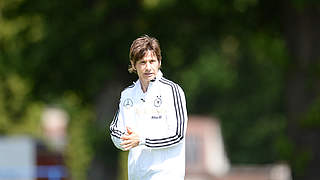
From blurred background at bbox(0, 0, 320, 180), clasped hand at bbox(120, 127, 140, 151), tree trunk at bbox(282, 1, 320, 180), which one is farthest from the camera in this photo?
blurred background at bbox(0, 0, 320, 180)

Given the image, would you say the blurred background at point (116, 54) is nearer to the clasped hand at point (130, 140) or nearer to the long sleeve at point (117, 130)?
the long sleeve at point (117, 130)

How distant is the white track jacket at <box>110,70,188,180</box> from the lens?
7.95 metres

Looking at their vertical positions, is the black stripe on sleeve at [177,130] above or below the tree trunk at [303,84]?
below

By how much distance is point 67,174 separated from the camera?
1357 inches

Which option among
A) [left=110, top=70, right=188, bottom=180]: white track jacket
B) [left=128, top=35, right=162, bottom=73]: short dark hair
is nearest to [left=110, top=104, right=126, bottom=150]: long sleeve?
[left=110, top=70, right=188, bottom=180]: white track jacket

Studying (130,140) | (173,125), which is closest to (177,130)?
(173,125)

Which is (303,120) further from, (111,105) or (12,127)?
(12,127)

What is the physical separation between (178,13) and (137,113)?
15.5m

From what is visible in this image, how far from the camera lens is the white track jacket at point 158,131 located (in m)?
7.95

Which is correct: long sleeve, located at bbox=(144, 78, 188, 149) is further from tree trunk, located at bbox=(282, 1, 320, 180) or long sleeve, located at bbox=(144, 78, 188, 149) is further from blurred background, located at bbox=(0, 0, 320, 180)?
tree trunk, located at bbox=(282, 1, 320, 180)

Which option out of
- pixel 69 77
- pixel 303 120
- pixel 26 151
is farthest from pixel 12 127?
pixel 303 120

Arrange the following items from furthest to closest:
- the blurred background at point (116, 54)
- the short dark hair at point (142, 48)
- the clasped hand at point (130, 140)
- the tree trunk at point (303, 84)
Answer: the blurred background at point (116, 54) < the tree trunk at point (303, 84) < the short dark hair at point (142, 48) < the clasped hand at point (130, 140)

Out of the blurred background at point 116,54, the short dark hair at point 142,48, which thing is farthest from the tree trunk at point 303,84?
the short dark hair at point 142,48

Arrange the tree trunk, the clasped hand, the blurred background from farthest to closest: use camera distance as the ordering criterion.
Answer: the blurred background < the tree trunk < the clasped hand
